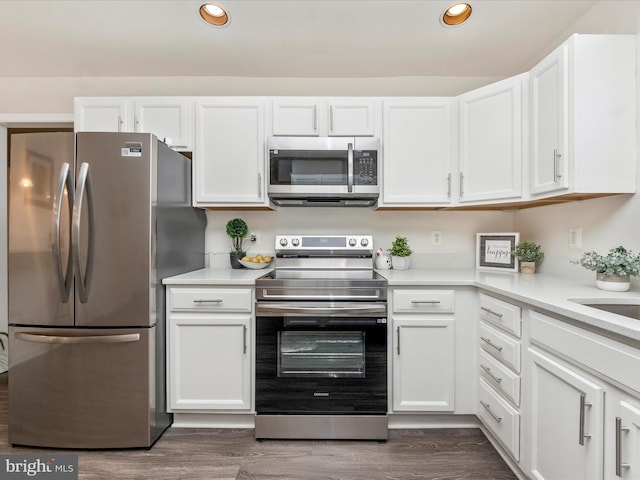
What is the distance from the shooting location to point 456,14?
2.05 metres

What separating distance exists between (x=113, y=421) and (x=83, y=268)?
2.78 ft

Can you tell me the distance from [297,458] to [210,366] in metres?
0.71

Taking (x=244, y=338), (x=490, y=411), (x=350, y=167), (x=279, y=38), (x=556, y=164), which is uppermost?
(x=279, y=38)

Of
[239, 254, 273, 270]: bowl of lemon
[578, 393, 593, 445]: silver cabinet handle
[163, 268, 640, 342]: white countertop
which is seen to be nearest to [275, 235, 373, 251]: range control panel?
[239, 254, 273, 270]: bowl of lemon

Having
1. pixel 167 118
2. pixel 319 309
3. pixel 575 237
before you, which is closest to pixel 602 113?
pixel 575 237

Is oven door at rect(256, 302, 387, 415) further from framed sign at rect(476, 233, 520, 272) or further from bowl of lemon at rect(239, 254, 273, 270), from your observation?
framed sign at rect(476, 233, 520, 272)

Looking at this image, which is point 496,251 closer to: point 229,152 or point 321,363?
point 321,363

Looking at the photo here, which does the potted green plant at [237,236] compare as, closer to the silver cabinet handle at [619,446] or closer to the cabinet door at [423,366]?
the cabinet door at [423,366]

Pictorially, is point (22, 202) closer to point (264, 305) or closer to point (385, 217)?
point (264, 305)

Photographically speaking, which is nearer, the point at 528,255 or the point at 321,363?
the point at 321,363

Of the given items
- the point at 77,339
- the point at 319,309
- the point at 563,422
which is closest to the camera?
the point at 563,422

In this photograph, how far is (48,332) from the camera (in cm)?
181

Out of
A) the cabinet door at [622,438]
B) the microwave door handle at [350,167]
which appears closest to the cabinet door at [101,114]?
the microwave door handle at [350,167]

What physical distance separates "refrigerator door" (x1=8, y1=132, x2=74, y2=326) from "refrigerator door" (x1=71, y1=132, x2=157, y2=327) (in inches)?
3.1
